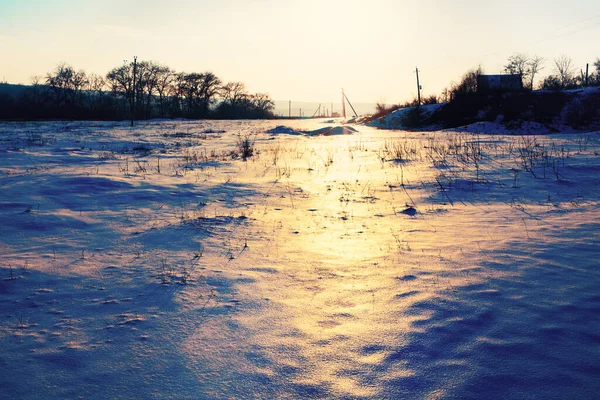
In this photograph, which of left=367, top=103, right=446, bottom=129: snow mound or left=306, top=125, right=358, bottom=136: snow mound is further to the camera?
left=367, top=103, right=446, bottom=129: snow mound

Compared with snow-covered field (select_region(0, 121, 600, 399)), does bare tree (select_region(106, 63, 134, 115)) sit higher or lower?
higher

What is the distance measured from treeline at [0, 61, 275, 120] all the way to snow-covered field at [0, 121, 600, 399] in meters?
50.1

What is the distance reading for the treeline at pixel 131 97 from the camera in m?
51.4

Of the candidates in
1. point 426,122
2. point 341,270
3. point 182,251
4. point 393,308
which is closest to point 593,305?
point 393,308

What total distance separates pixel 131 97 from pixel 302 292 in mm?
53206

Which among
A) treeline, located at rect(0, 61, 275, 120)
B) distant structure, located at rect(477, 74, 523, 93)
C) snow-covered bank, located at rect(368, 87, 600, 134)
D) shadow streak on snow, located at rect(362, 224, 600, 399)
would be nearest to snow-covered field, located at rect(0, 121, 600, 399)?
shadow streak on snow, located at rect(362, 224, 600, 399)

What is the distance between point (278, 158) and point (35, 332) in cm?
923

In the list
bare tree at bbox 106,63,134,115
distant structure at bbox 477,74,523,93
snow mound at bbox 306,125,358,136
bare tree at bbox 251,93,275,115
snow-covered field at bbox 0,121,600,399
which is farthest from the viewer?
bare tree at bbox 251,93,275,115

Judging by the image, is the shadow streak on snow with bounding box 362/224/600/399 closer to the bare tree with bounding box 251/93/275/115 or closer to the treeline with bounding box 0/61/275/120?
the treeline with bounding box 0/61/275/120

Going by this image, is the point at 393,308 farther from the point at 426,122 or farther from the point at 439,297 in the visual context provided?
the point at 426,122

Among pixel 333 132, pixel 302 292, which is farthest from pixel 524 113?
pixel 302 292

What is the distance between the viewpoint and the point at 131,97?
49.7 meters

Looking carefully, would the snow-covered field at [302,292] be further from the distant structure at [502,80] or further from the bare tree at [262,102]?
the bare tree at [262,102]

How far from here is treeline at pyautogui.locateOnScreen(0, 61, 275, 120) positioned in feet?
169
